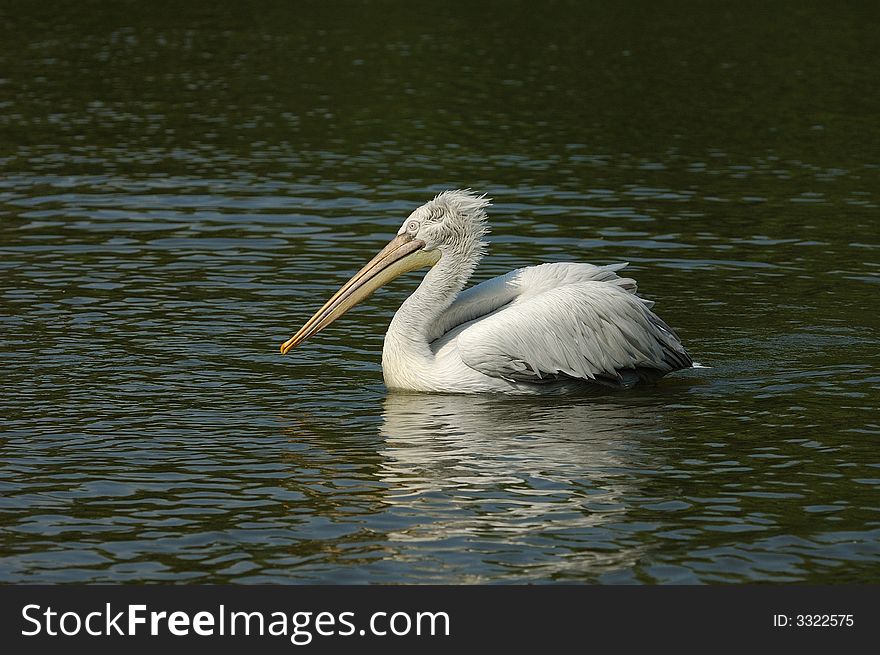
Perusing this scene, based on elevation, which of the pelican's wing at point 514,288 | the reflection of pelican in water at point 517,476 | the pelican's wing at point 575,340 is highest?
the pelican's wing at point 514,288

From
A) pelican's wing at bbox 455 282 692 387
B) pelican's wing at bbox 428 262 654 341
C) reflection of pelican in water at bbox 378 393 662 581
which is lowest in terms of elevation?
reflection of pelican in water at bbox 378 393 662 581

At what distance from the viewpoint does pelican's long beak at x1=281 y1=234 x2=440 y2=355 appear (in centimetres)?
1034

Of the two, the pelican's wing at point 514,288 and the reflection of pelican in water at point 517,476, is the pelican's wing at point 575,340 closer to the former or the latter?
the pelican's wing at point 514,288

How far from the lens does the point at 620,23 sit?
32.7m

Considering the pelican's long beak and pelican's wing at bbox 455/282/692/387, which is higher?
the pelican's long beak

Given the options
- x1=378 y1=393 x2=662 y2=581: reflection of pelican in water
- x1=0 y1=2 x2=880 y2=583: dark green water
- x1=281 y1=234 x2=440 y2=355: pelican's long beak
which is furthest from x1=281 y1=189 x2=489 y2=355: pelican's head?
x1=378 y1=393 x2=662 y2=581: reflection of pelican in water

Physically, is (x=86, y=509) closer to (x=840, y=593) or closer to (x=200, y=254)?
(x=840, y=593)

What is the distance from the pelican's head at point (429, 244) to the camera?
33.9 ft

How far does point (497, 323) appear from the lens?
9.81m

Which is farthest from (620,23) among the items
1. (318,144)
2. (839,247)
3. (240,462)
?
(240,462)

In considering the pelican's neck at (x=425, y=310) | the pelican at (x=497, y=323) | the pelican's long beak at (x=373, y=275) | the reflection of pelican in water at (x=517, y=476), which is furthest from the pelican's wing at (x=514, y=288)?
the reflection of pelican in water at (x=517, y=476)

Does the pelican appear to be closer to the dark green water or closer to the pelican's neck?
the pelican's neck

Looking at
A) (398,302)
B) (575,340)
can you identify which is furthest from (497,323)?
(398,302)

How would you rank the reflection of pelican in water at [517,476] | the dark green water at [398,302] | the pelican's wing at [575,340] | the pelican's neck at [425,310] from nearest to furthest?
the reflection of pelican in water at [517,476]
the dark green water at [398,302]
the pelican's wing at [575,340]
the pelican's neck at [425,310]
